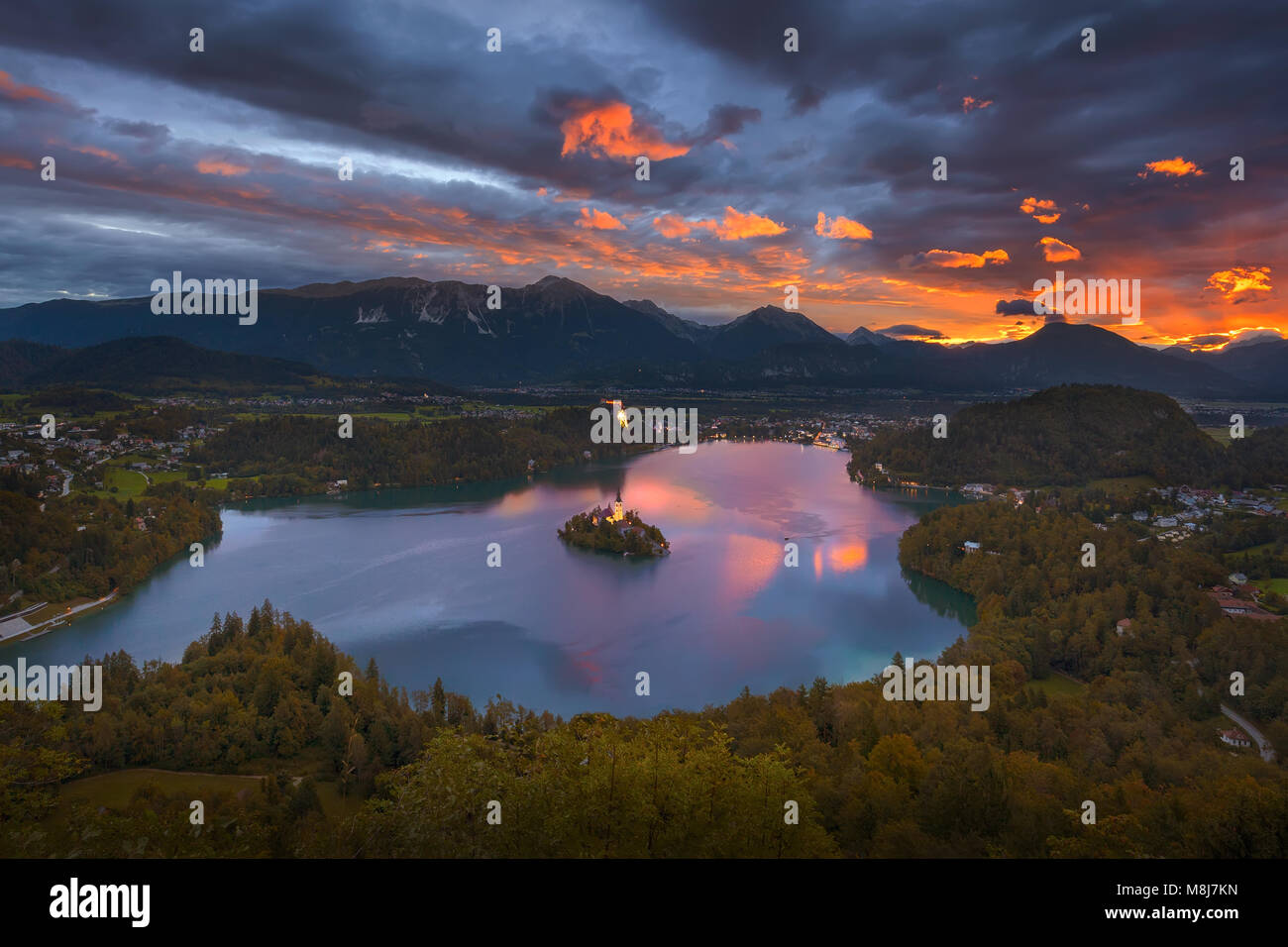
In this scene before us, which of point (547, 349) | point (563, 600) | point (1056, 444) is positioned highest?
point (547, 349)

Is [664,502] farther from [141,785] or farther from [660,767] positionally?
[660,767]

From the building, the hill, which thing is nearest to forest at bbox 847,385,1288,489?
the hill

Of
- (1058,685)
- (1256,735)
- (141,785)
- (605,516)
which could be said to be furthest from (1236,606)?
(141,785)

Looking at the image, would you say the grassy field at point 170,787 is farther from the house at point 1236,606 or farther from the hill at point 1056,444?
the hill at point 1056,444

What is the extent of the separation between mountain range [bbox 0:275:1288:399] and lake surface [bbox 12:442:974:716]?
97.8 m

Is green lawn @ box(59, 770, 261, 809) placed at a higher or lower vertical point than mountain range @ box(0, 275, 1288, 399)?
lower

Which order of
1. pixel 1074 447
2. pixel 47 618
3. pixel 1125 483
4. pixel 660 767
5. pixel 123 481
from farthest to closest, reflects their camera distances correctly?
pixel 1074 447 → pixel 1125 483 → pixel 123 481 → pixel 47 618 → pixel 660 767

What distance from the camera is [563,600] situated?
2642 cm

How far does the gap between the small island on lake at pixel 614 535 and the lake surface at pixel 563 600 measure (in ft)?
2.48

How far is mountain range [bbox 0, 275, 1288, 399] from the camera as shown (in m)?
138

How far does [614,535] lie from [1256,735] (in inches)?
927

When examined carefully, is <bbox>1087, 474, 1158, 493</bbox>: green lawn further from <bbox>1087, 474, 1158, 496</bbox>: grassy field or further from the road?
the road

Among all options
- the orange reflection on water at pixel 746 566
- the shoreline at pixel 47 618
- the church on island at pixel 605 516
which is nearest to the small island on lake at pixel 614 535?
the church on island at pixel 605 516
